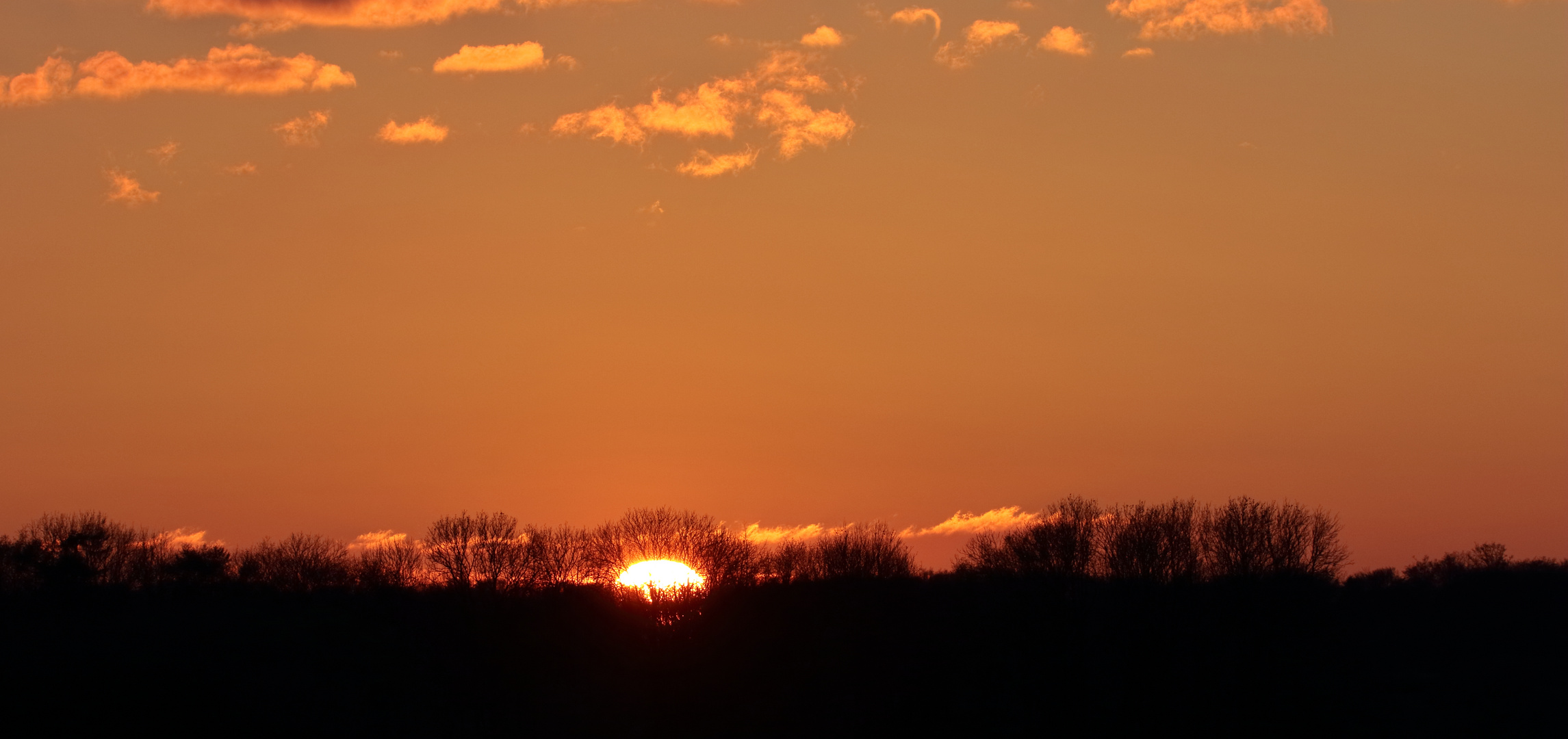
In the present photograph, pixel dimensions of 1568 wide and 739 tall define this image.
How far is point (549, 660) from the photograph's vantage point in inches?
3703

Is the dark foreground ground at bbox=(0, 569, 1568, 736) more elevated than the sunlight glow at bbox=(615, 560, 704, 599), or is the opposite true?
the sunlight glow at bbox=(615, 560, 704, 599)

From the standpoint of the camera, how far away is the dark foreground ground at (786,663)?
75.8m

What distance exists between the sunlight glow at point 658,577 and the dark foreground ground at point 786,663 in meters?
3.02

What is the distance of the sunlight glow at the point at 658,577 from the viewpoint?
10375 cm

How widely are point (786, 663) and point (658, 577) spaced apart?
1977 cm

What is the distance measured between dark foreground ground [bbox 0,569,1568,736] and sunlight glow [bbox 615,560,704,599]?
9.92 feet

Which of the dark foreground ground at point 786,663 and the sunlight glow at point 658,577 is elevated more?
the sunlight glow at point 658,577

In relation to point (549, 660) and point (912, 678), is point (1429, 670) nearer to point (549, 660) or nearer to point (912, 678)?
point (912, 678)

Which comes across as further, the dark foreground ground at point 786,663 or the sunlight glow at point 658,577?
the sunlight glow at point 658,577

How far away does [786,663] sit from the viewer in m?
91.2

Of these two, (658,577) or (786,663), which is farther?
(658,577)

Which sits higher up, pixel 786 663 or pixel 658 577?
pixel 658 577

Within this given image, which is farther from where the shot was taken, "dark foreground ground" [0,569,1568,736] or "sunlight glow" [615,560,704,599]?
"sunlight glow" [615,560,704,599]

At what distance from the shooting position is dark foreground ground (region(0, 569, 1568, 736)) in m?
75.8
